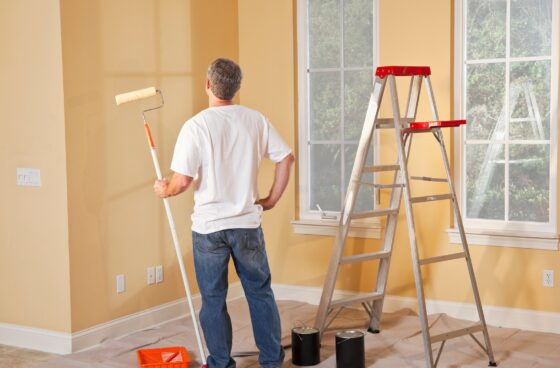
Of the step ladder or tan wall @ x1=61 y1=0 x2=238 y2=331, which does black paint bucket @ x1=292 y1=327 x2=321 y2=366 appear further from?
tan wall @ x1=61 y1=0 x2=238 y2=331

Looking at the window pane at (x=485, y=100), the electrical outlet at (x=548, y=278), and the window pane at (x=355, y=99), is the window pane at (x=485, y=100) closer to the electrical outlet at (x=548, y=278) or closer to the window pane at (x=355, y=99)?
the window pane at (x=355, y=99)

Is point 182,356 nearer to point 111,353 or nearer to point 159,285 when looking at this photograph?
point 111,353

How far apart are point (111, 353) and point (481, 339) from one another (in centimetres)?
222

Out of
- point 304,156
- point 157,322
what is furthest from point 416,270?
point 157,322

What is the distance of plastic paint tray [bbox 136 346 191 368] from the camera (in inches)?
168

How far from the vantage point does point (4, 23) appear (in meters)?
4.78

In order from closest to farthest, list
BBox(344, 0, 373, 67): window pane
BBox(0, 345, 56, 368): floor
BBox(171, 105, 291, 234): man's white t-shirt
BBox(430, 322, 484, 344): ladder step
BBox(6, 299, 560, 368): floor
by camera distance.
A: BBox(171, 105, 291, 234): man's white t-shirt, BBox(430, 322, 484, 344): ladder step, BBox(6, 299, 560, 368): floor, BBox(0, 345, 56, 368): floor, BBox(344, 0, 373, 67): window pane

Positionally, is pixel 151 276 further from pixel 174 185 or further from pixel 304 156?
pixel 174 185

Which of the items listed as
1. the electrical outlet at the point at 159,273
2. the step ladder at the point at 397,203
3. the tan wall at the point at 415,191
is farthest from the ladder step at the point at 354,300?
the electrical outlet at the point at 159,273

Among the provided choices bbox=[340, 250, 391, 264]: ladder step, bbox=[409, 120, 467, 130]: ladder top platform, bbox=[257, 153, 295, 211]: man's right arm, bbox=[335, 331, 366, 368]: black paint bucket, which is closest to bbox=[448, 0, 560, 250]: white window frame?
bbox=[340, 250, 391, 264]: ladder step

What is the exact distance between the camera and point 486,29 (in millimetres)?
5066

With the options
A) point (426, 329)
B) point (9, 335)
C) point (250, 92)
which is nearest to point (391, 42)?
point (250, 92)

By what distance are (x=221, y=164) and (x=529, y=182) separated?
7.24 ft

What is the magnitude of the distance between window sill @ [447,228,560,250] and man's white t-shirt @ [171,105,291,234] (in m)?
1.80
